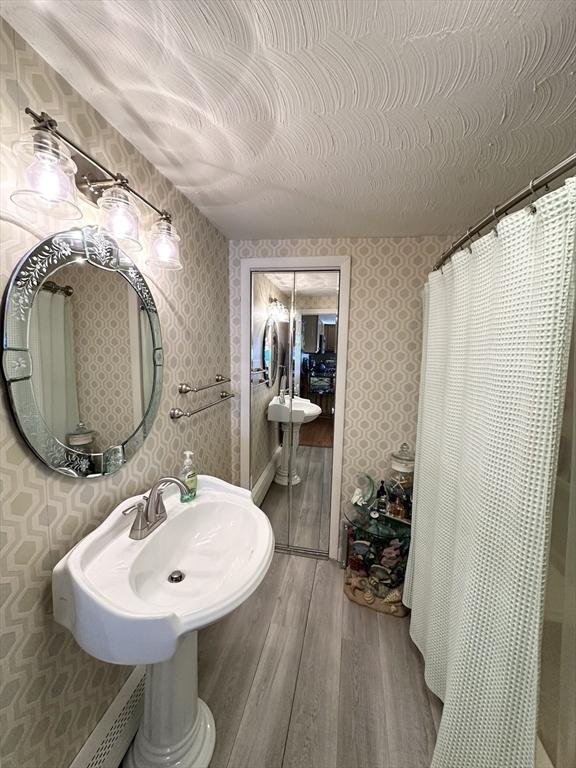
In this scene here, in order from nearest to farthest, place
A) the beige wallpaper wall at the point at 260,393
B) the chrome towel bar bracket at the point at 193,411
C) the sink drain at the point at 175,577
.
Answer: the sink drain at the point at 175,577, the chrome towel bar bracket at the point at 193,411, the beige wallpaper wall at the point at 260,393

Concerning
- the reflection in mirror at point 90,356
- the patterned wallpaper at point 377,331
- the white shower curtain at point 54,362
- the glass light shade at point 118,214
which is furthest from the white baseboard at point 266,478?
the glass light shade at point 118,214

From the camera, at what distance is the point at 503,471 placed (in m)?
0.82

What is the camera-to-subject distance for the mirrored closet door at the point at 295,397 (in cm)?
204

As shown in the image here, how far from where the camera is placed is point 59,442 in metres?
0.82

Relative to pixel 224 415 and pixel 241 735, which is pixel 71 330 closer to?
pixel 224 415

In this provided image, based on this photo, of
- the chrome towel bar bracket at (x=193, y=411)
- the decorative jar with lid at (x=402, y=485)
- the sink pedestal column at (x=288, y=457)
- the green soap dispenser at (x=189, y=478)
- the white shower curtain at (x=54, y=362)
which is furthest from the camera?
the sink pedestal column at (x=288, y=457)

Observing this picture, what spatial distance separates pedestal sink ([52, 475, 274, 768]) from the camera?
0.69 m

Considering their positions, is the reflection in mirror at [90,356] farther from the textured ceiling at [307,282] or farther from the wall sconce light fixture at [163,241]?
the textured ceiling at [307,282]

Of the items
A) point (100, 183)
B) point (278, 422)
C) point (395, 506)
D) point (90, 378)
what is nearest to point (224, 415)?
point (278, 422)

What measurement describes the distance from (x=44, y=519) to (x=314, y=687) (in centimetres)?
136

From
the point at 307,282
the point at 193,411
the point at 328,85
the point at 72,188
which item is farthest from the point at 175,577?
the point at 307,282

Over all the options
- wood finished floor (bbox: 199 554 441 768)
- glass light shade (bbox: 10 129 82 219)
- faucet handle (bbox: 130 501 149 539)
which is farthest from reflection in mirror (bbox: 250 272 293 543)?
glass light shade (bbox: 10 129 82 219)

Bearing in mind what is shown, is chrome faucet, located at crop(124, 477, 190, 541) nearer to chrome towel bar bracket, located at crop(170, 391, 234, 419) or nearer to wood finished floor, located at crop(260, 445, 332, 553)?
chrome towel bar bracket, located at crop(170, 391, 234, 419)

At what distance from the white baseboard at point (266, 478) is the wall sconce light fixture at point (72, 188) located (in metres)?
1.77
